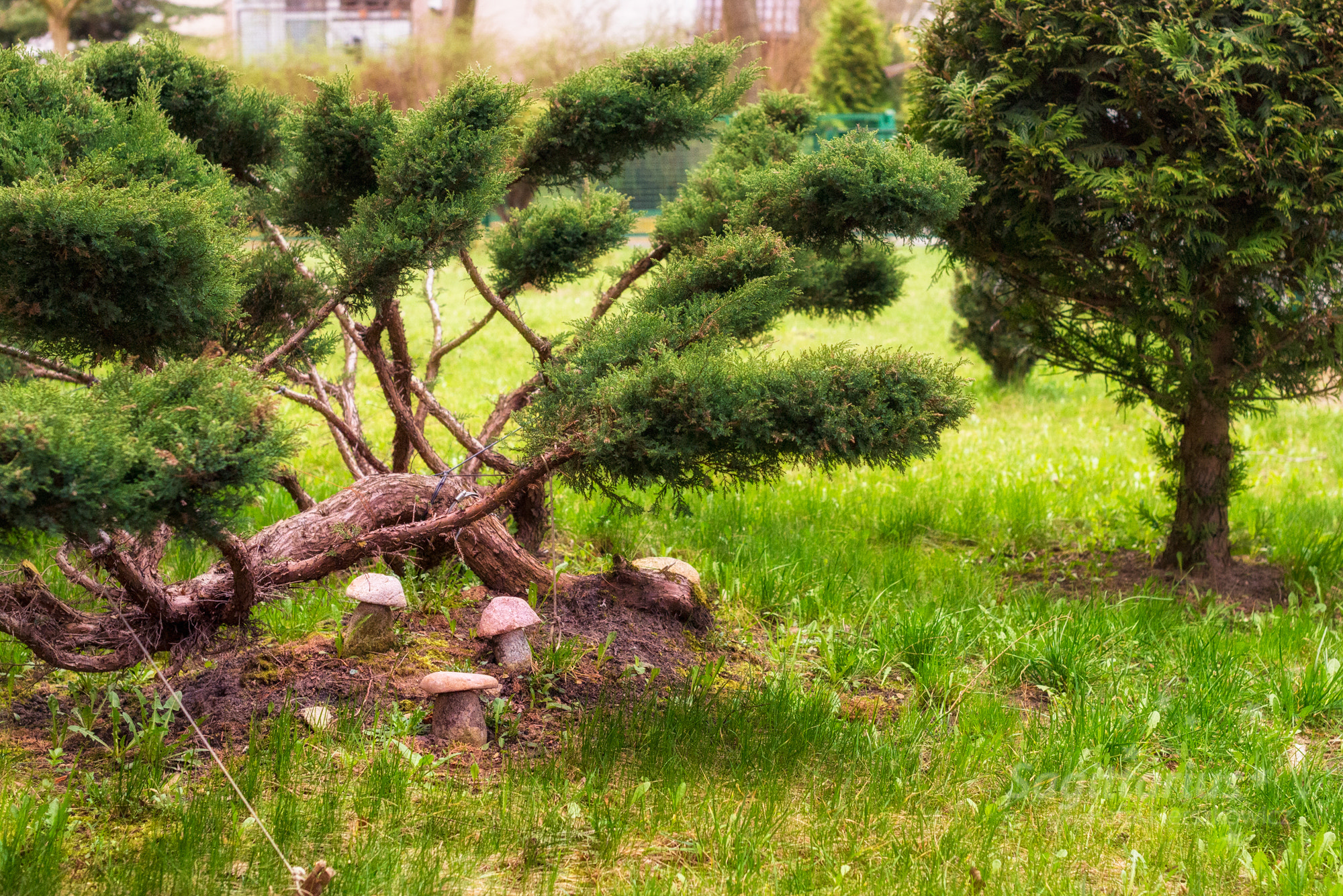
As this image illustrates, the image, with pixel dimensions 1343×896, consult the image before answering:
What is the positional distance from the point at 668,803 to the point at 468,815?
1.89 ft

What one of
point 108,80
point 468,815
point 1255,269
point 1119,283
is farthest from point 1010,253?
point 108,80

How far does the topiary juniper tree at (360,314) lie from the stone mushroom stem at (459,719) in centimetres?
56

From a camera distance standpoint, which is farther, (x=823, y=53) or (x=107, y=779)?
(x=823, y=53)

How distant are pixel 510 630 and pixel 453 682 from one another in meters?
0.46

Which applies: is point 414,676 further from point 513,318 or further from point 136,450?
point 136,450

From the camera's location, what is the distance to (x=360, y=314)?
4047 millimetres

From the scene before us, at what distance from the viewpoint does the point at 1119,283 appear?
15.9ft

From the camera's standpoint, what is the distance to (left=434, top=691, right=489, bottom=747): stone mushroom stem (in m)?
3.45

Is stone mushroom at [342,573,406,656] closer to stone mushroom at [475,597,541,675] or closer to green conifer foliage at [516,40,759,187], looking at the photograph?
stone mushroom at [475,597,541,675]

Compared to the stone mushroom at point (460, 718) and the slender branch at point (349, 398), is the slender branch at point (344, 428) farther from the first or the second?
the stone mushroom at point (460, 718)

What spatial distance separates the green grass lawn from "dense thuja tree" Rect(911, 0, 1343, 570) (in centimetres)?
129

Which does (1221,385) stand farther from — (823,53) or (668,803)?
(823,53)

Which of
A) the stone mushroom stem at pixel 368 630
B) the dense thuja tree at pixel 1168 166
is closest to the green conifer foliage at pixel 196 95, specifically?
the stone mushroom stem at pixel 368 630

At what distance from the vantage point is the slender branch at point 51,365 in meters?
3.10
